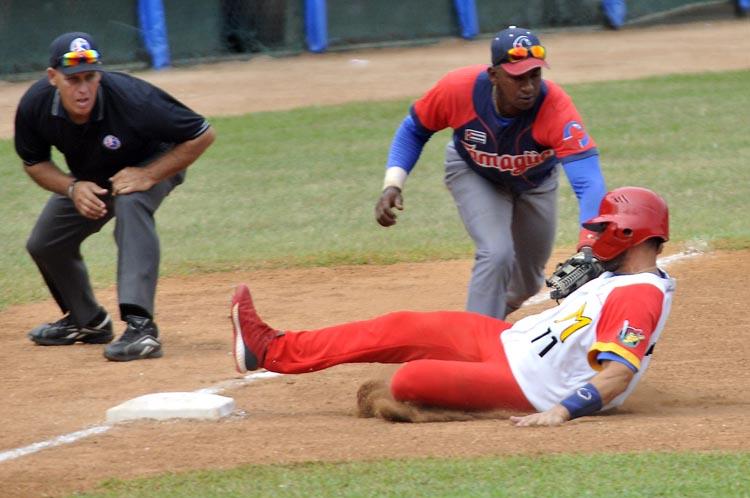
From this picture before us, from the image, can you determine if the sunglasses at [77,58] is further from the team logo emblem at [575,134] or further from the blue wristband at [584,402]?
the blue wristband at [584,402]

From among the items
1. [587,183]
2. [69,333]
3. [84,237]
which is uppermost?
[587,183]

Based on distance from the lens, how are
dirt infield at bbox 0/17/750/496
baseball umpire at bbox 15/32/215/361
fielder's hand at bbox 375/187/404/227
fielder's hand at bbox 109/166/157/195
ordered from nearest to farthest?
dirt infield at bbox 0/17/750/496, fielder's hand at bbox 375/187/404/227, baseball umpire at bbox 15/32/215/361, fielder's hand at bbox 109/166/157/195

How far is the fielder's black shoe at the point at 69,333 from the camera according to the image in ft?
25.0

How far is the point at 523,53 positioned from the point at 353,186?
6502 millimetres

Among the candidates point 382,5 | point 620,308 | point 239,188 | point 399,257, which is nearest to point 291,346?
point 620,308

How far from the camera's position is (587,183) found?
6.16 metres

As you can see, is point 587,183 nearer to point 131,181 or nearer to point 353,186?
point 131,181

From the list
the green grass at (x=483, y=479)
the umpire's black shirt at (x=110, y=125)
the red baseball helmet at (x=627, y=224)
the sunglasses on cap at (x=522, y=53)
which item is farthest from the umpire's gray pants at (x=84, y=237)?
the red baseball helmet at (x=627, y=224)

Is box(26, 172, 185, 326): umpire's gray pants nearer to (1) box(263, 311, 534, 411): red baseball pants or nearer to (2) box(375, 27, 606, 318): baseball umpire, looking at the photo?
(2) box(375, 27, 606, 318): baseball umpire

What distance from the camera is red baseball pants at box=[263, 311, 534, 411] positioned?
5.52m

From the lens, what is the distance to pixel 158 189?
7293mm

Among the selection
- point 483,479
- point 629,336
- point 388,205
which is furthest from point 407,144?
point 483,479

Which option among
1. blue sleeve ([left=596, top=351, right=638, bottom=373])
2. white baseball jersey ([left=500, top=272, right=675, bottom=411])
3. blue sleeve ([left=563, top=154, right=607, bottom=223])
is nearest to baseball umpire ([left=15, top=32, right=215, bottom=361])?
blue sleeve ([left=563, top=154, right=607, bottom=223])

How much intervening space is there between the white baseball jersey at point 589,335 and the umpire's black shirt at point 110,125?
257 cm
